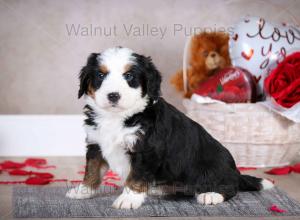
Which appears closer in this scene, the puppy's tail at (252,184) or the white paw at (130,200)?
the white paw at (130,200)

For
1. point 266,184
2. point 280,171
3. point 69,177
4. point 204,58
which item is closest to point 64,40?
point 204,58

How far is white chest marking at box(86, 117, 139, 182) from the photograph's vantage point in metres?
2.16

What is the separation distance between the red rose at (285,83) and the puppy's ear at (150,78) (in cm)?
103

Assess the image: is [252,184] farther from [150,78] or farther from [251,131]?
[150,78]

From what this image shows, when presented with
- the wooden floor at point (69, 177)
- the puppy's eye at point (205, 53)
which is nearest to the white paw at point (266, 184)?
the wooden floor at point (69, 177)

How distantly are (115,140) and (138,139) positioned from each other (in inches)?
3.8

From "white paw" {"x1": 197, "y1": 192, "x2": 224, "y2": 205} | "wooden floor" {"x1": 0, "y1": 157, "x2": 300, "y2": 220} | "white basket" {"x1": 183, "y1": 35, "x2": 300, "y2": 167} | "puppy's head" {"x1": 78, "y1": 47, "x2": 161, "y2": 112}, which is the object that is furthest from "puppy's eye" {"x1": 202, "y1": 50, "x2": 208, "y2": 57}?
"white paw" {"x1": 197, "y1": 192, "x2": 224, "y2": 205}

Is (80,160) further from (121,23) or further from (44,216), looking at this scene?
(44,216)

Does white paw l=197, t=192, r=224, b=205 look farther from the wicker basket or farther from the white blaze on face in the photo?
the wicker basket

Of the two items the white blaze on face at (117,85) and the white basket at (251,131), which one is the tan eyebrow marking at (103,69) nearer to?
the white blaze on face at (117,85)

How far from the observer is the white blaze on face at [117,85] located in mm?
2070

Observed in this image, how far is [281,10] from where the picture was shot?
12.2ft

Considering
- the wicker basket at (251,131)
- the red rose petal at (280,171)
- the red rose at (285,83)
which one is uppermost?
the red rose at (285,83)

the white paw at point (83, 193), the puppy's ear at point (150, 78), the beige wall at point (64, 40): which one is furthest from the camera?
the beige wall at point (64, 40)
